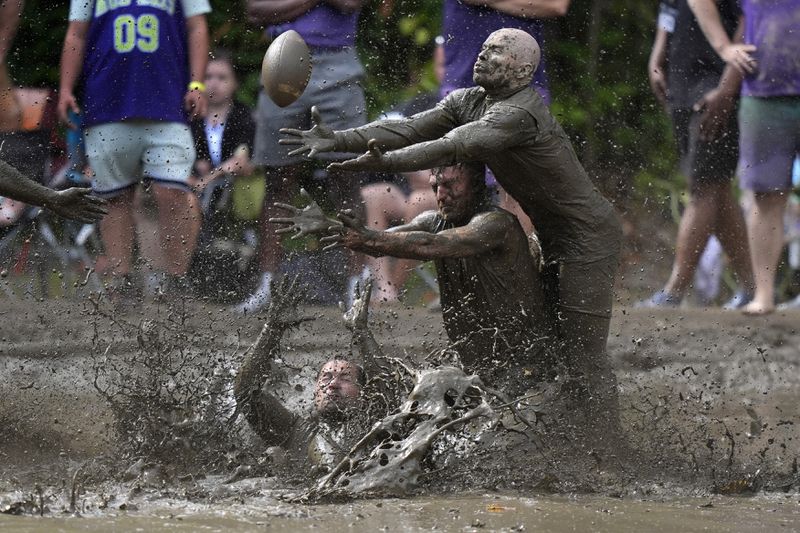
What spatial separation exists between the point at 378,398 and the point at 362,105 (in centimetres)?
365

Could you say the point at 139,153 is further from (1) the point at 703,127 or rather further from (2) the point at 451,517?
(2) the point at 451,517

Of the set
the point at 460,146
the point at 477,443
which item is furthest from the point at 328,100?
the point at 477,443

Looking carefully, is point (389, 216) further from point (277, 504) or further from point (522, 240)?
point (277, 504)

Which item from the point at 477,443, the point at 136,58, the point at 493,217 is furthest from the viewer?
the point at 136,58

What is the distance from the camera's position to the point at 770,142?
35.2 ft

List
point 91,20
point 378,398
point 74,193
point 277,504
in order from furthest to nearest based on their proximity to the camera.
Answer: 1. point 91,20
2. point 74,193
3. point 378,398
4. point 277,504

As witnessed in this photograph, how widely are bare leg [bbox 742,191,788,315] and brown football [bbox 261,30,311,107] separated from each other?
3.58 metres

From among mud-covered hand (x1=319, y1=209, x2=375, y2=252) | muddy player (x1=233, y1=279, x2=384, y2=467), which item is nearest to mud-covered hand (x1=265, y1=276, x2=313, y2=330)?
muddy player (x1=233, y1=279, x2=384, y2=467)

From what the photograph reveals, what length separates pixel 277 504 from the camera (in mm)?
6559

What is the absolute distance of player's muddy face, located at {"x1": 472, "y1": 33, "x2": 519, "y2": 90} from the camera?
293 inches

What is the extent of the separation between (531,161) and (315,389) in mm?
1470

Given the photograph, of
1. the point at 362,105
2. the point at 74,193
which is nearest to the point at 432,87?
the point at 362,105

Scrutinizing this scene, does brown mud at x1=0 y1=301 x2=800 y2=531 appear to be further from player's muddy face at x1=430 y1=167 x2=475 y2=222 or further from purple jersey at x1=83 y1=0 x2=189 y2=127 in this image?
purple jersey at x1=83 y1=0 x2=189 y2=127

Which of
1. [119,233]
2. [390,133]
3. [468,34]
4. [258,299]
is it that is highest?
[468,34]
